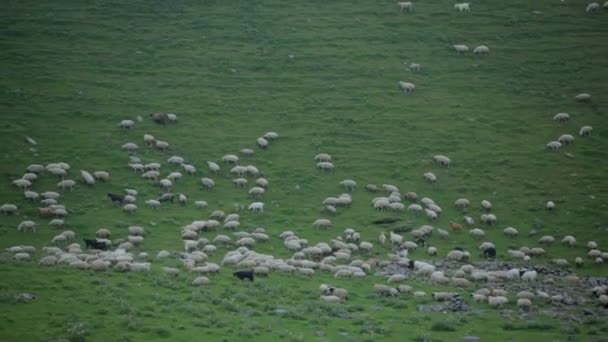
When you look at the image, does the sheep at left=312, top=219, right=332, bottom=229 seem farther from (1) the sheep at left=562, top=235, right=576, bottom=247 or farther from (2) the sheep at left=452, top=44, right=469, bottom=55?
(2) the sheep at left=452, top=44, right=469, bottom=55

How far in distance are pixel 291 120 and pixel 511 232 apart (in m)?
17.0

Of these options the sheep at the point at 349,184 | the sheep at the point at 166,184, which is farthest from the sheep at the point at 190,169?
the sheep at the point at 349,184

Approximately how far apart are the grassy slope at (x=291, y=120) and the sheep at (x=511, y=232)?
0.47m

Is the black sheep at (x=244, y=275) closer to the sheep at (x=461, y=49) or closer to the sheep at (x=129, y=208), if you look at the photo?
the sheep at (x=129, y=208)

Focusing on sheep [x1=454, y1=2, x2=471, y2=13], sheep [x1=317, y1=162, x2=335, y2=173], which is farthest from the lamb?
sheep [x1=454, y1=2, x2=471, y2=13]

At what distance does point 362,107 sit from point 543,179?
505 inches

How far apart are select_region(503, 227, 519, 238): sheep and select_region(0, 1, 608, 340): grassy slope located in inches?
18.6

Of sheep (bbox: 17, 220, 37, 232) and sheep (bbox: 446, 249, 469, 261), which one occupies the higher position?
sheep (bbox: 446, 249, 469, 261)

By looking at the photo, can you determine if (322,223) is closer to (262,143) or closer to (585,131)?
(262,143)

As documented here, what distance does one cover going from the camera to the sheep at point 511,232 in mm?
42500

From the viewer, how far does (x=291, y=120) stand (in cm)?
5472

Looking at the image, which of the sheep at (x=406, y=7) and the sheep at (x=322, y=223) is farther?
the sheep at (x=406, y=7)

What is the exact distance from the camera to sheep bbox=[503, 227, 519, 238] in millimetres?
42500

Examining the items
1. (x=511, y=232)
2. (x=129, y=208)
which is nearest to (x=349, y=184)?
(x=511, y=232)
